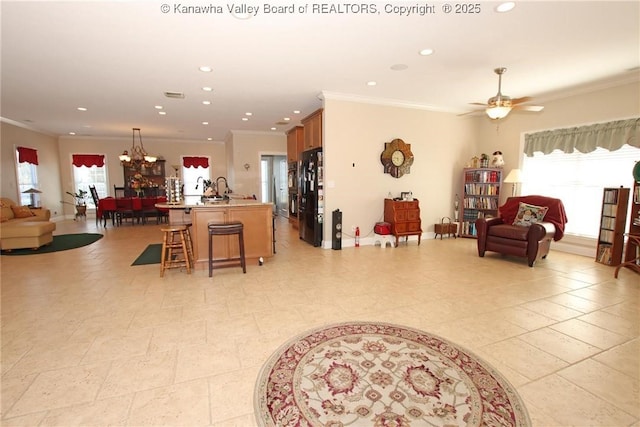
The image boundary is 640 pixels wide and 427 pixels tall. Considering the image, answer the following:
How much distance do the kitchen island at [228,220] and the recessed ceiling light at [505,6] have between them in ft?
11.1

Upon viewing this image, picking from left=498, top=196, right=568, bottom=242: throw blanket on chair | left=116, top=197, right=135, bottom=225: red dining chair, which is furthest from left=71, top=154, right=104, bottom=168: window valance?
left=498, top=196, right=568, bottom=242: throw blanket on chair

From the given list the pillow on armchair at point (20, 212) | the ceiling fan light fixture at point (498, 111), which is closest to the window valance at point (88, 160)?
the pillow on armchair at point (20, 212)

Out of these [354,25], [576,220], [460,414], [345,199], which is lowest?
[460,414]

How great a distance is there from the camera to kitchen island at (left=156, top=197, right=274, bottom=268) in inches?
160

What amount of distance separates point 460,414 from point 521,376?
63 cm

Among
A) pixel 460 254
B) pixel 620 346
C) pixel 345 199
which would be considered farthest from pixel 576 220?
pixel 345 199

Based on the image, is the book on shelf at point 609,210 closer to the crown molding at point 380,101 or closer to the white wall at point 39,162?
the crown molding at point 380,101

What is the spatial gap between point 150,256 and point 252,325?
3208 millimetres

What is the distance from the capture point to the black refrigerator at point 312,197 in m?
5.42

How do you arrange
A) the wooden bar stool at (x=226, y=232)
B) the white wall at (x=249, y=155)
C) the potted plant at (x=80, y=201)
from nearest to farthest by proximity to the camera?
the wooden bar stool at (x=226, y=232)
the white wall at (x=249, y=155)
the potted plant at (x=80, y=201)

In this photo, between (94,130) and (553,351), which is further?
(94,130)

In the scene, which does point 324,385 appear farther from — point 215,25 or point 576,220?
point 576,220

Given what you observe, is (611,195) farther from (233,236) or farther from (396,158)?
(233,236)

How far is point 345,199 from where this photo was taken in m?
5.51
